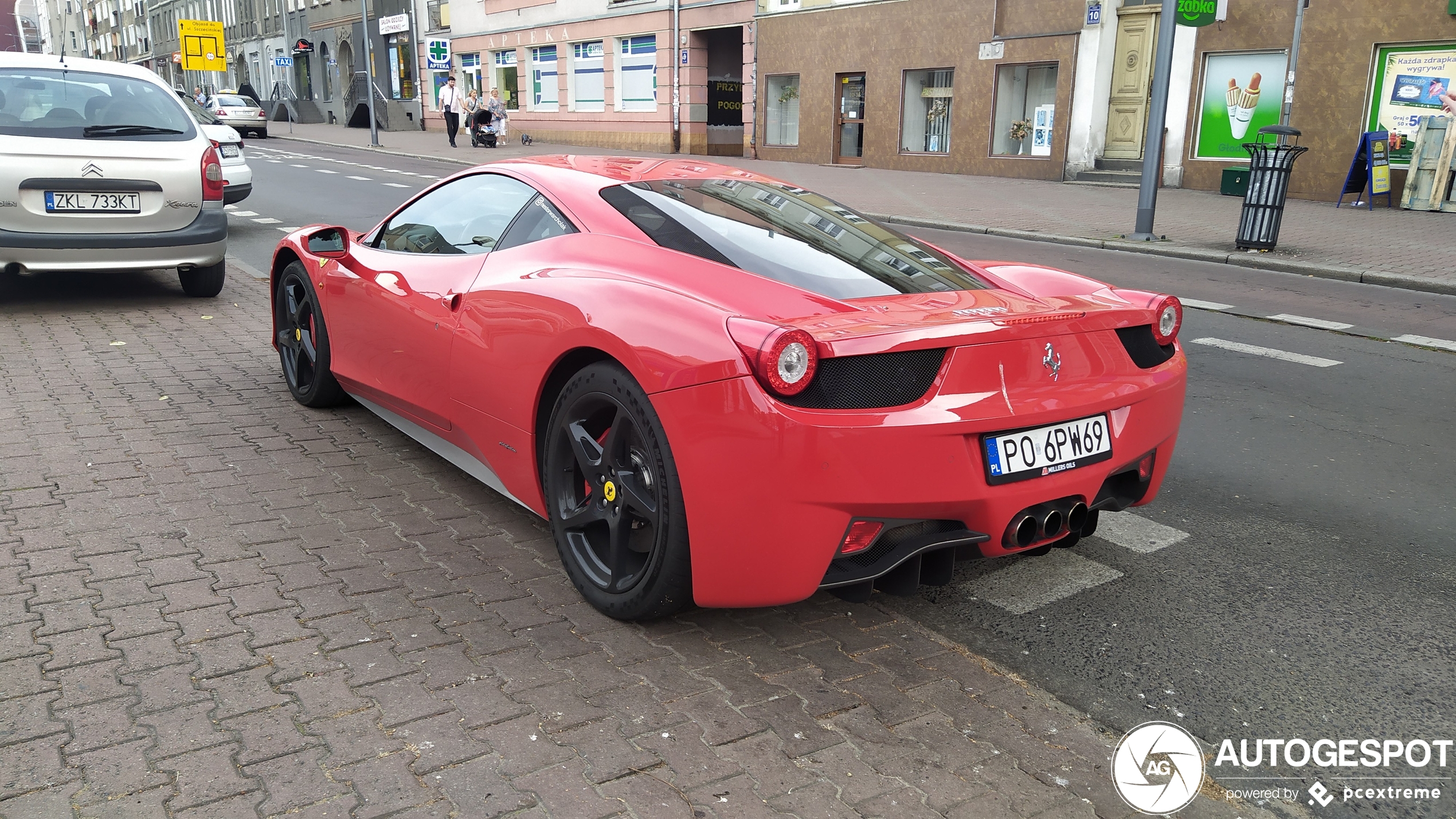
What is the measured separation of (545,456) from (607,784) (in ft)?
4.07

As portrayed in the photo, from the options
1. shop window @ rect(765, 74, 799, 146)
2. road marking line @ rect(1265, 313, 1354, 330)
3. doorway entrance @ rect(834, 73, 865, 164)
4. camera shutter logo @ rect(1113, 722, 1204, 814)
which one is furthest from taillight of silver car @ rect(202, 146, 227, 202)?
shop window @ rect(765, 74, 799, 146)

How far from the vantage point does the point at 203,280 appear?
8500 millimetres

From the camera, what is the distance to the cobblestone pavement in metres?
2.49

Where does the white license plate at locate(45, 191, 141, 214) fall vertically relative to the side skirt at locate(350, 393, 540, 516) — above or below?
above

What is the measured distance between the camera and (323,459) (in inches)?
188

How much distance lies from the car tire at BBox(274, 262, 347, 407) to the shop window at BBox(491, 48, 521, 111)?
1313 inches

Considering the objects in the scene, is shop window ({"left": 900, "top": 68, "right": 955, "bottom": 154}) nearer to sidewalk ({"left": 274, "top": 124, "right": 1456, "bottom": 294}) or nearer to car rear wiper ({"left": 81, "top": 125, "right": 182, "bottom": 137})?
sidewalk ({"left": 274, "top": 124, "right": 1456, "bottom": 294})

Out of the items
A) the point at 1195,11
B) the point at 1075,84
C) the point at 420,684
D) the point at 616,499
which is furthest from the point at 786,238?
the point at 1075,84

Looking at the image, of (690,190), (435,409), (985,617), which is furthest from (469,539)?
(985,617)

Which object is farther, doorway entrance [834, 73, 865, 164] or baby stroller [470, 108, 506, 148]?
baby stroller [470, 108, 506, 148]

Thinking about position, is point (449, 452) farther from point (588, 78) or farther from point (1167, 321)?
point (588, 78)

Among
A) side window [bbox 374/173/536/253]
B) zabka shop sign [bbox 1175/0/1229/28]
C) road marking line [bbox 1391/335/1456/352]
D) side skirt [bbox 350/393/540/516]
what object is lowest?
road marking line [bbox 1391/335/1456/352]

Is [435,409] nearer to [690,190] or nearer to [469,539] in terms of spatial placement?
[469,539]

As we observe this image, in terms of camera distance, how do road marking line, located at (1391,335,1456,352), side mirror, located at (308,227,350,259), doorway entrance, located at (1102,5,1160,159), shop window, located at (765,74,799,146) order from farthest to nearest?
shop window, located at (765,74,799,146), doorway entrance, located at (1102,5,1160,159), road marking line, located at (1391,335,1456,352), side mirror, located at (308,227,350,259)
